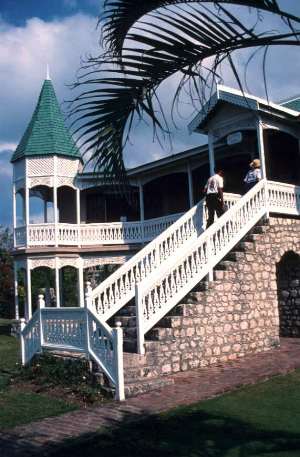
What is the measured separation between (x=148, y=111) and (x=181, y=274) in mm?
6632

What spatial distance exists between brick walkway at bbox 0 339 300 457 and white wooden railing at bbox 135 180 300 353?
1361 mm

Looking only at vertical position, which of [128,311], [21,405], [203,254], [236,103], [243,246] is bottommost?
[21,405]

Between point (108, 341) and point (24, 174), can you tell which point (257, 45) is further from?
point (24, 174)

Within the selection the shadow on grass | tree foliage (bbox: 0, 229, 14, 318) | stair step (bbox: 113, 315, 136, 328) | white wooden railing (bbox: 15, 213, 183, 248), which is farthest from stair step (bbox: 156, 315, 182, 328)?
tree foliage (bbox: 0, 229, 14, 318)

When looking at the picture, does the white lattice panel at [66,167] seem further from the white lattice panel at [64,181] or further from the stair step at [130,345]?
the stair step at [130,345]

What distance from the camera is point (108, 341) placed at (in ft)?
30.7

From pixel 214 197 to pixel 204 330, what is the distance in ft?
12.1

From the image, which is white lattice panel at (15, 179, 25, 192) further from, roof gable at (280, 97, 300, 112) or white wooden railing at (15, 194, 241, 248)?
roof gable at (280, 97, 300, 112)

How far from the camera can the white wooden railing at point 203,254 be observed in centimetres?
1066

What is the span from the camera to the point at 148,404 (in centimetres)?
834

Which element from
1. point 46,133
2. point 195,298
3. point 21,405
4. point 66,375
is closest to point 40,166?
point 46,133

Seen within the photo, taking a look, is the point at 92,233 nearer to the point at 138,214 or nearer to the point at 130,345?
the point at 138,214

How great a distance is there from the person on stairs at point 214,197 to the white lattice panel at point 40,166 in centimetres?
883

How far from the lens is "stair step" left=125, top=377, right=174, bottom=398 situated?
8.94m
